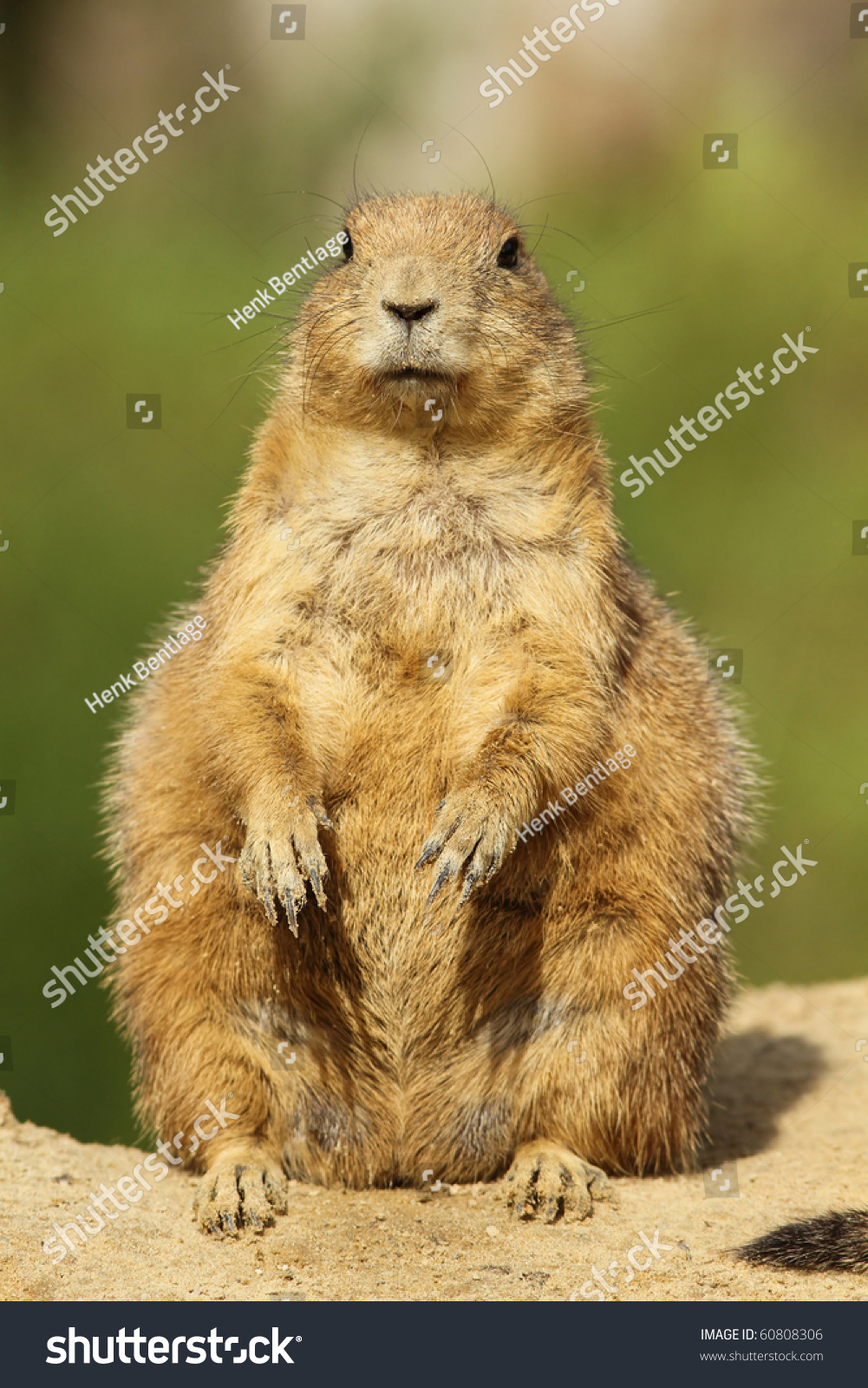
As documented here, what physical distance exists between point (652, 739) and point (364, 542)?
4.82 feet

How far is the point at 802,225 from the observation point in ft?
47.8

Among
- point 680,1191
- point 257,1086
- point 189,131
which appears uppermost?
point 189,131

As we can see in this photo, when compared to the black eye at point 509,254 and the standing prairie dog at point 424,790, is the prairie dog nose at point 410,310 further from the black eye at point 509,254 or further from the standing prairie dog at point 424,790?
the black eye at point 509,254

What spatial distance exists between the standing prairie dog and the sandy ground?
0.17 m

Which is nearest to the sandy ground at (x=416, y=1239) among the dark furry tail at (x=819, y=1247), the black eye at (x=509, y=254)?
the dark furry tail at (x=819, y=1247)

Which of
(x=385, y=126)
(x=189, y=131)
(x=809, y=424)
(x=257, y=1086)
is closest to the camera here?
(x=257, y=1086)

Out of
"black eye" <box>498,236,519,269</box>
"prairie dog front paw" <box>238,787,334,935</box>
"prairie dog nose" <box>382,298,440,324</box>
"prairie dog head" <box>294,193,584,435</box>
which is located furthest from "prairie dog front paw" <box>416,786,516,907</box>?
"black eye" <box>498,236,519,269</box>

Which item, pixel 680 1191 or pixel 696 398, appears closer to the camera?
pixel 680 1191

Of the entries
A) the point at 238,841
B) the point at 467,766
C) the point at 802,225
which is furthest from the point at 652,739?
the point at 802,225

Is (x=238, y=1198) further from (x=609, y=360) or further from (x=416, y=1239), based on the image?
(x=609, y=360)

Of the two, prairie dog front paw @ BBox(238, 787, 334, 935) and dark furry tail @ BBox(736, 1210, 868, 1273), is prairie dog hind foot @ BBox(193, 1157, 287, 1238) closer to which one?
prairie dog front paw @ BBox(238, 787, 334, 935)

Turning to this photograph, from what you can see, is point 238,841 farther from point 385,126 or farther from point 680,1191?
point 385,126

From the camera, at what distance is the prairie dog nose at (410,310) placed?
520 cm

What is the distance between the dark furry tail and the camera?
4.69m
